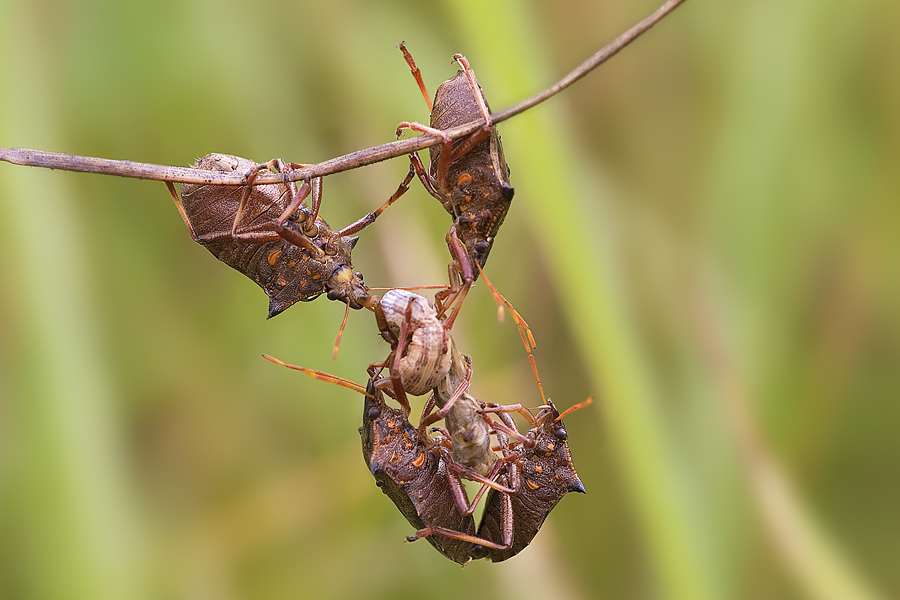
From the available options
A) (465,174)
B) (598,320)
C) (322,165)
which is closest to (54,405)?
(322,165)

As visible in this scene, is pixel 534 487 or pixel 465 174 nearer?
pixel 465 174

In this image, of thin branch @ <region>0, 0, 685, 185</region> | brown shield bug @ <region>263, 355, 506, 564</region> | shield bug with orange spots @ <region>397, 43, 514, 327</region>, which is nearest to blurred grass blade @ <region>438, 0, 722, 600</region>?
shield bug with orange spots @ <region>397, 43, 514, 327</region>

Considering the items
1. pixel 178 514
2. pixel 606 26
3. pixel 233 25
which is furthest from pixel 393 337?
pixel 606 26

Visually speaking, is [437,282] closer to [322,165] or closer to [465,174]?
[465,174]

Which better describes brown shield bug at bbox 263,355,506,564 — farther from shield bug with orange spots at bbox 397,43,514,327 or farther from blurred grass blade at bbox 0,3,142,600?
blurred grass blade at bbox 0,3,142,600

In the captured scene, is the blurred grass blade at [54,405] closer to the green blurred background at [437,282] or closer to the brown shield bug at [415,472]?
the green blurred background at [437,282]

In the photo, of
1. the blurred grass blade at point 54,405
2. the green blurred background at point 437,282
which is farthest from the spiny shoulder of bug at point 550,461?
the blurred grass blade at point 54,405
